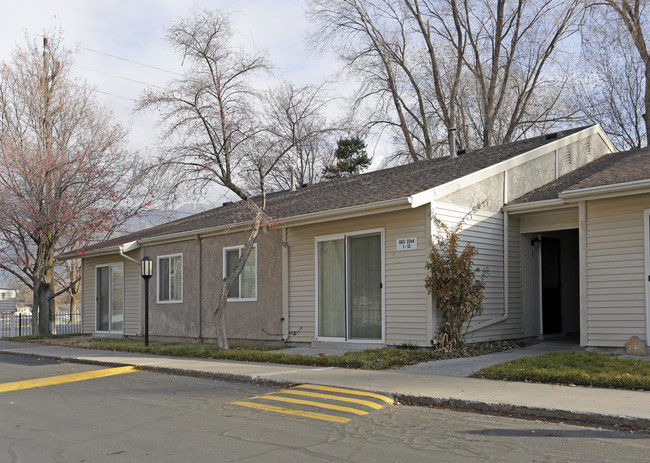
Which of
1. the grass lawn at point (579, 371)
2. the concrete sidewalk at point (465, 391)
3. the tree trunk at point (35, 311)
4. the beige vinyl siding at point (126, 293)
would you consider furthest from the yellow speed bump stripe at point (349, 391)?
the tree trunk at point (35, 311)

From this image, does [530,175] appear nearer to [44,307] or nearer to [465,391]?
[465,391]

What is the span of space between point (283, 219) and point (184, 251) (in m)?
5.04

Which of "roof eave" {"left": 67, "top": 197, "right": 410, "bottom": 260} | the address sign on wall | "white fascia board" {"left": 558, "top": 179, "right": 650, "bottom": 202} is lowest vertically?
the address sign on wall

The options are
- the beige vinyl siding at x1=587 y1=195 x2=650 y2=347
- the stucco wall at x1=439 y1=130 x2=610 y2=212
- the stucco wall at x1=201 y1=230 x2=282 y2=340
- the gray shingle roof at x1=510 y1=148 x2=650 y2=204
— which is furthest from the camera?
the stucco wall at x1=201 y1=230 x2=282 y2=340

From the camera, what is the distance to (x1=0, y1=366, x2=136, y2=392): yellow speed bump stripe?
400 inches

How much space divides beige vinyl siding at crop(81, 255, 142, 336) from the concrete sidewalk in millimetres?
7956

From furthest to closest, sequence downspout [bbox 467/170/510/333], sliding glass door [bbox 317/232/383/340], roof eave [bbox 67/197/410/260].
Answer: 1. downspout [bbox 467/170/510/333]
2. sliding glass door [bbox 317/232/383/340]
3. roof eave [bbox 67/197/410/260]

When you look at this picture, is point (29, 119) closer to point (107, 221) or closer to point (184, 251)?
point (107, 221)

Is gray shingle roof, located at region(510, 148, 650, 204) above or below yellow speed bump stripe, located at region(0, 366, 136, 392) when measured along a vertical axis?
above

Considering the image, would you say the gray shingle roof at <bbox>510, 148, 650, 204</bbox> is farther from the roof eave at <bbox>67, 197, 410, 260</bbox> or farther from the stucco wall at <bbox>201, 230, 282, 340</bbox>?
the stucco wall at <bbox>201, 230, 282, 340</bbox>

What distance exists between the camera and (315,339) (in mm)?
13875

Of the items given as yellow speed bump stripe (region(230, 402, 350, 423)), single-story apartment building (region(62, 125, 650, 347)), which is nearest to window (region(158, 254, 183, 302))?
single-story apartment building (region(62, 125, 650, 347))

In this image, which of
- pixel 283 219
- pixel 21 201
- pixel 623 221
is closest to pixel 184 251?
pixel 283 219

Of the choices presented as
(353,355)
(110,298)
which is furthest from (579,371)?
(110,298)
